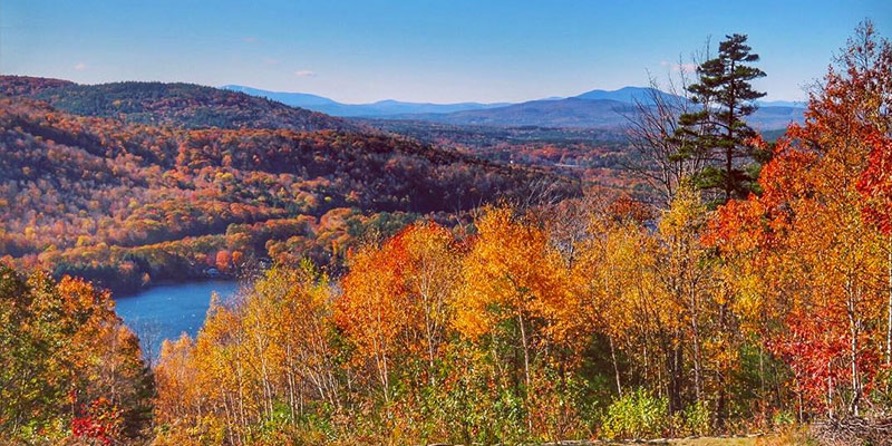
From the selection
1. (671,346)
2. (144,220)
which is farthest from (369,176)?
(671,346)

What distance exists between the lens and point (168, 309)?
90250mm

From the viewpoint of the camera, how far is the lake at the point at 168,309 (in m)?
78.6

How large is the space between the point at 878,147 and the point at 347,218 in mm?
102397

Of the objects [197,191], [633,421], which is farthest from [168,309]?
[633,421]

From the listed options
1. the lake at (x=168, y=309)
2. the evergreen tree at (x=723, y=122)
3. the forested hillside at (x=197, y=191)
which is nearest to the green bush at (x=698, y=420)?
the evergreen tree at (x=723, y=122)

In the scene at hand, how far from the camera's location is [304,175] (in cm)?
14162

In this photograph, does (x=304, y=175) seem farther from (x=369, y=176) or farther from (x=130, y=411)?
(x=130, y=411)

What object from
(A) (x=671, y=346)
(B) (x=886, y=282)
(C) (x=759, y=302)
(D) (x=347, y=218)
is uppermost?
(B) (x=886, y=282)

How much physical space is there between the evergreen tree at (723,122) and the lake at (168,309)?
61.7 metres

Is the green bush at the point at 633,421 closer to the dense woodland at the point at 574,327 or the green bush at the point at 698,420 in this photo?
the dense woodland at the point at 574,327

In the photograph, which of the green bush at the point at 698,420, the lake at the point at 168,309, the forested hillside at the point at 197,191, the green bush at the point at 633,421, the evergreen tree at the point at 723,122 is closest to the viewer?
the green bush at the point at 633,421

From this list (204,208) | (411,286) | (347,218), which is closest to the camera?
(411,286)

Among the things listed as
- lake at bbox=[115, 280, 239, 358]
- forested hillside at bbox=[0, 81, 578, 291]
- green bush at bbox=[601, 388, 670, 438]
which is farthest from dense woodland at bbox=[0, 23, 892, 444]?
forested hillside at bbox=[0, 81, 578, 291]

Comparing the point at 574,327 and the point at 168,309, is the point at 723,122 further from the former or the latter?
the point at 168,309
